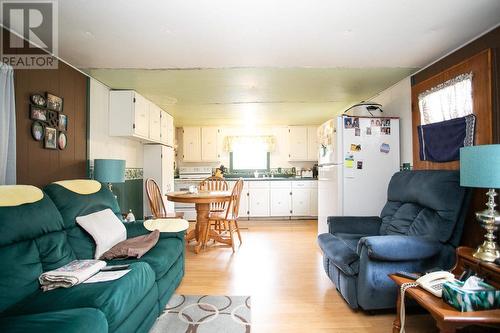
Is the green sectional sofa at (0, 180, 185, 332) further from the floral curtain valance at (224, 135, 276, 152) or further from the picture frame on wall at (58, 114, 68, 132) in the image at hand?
the floral curtain valance at (224, 135, 276, 152)

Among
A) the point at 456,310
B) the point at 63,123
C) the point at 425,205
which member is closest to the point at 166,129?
the point at 63,123

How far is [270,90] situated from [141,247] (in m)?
2.54

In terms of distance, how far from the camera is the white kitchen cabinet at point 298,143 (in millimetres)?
5949

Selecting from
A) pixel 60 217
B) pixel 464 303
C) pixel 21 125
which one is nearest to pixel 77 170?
pixel 21 125

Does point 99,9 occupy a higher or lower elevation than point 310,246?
higher

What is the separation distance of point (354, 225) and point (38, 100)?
3.16 m

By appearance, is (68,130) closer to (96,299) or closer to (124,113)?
(124,113)

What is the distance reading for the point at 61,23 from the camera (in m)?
1.94

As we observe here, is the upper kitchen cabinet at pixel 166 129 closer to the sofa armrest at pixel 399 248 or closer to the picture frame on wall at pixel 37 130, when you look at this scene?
the picture frame on wall at pixel 37 130

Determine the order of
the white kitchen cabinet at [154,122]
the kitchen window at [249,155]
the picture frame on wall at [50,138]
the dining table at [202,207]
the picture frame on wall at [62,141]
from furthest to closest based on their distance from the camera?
the kitchen window at [249,155], the white kitchen cabinet at [154,122], the dining table at [202,207], the picture frame on wall at [62,141], the picture frame on wall at [50,138]

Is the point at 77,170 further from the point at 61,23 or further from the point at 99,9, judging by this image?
the point at 99,9

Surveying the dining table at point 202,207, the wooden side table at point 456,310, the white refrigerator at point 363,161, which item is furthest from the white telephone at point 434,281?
the dining table at point 202,207

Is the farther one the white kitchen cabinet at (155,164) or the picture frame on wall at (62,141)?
the white kitchen cabinet at (155,164)

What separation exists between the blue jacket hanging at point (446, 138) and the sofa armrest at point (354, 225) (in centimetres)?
85
